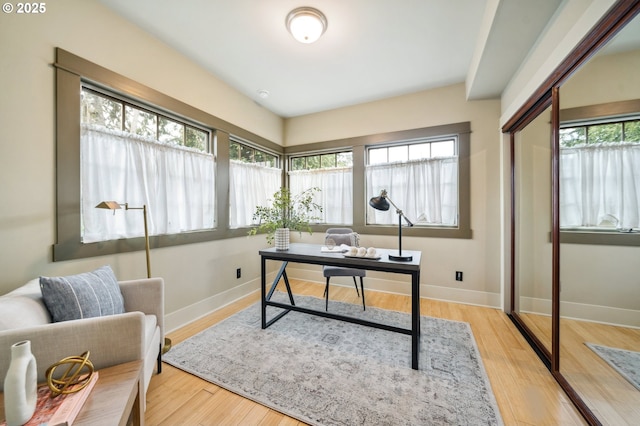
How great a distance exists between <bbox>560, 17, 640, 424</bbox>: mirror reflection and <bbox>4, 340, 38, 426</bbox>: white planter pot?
2.59m

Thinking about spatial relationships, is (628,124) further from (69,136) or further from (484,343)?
(69,136)

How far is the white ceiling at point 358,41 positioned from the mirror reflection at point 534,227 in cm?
71

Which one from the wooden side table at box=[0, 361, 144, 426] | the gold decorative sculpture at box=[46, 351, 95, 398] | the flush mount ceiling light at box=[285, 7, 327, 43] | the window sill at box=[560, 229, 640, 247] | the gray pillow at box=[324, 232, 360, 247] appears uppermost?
the flush mount ceiling light at box=[285, 7, 327, 43]

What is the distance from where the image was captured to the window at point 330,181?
378 centimetres

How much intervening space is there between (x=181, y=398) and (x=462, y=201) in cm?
347

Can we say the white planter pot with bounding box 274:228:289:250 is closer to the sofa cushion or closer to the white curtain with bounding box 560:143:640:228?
the sofa cushion

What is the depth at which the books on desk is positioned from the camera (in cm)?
74

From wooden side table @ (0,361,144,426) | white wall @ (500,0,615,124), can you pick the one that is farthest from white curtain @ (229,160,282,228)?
white wall @ (500,0,615,124)

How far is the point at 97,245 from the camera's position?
1.90 meters

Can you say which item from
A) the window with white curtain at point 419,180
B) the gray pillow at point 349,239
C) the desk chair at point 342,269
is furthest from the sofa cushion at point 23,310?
the window with white curtain at point 419,180

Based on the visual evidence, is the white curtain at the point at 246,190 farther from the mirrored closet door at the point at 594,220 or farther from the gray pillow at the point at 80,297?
the mirrored closet door at the point at 594,220

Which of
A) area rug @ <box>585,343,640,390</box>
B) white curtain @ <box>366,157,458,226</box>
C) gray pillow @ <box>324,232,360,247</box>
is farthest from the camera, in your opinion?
white curtain @ <box>366,157,458,226</box>

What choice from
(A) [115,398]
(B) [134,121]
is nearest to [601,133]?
(A) [115,398]

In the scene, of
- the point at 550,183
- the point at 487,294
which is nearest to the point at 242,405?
the point at 550,183
